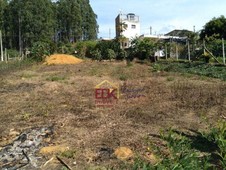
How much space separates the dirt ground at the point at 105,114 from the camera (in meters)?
4.87

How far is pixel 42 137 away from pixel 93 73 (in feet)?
29.1

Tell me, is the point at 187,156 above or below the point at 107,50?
below

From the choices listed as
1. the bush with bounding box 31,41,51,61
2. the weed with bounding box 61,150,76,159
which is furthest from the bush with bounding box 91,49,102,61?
the weed with bounding box 61,150,76,159

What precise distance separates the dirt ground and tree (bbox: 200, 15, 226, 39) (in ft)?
74.7

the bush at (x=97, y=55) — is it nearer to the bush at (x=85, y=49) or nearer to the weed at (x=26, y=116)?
the bush at (x=85, y=49)

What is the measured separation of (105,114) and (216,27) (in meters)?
27.3

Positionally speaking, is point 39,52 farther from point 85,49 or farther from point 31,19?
point 31,19

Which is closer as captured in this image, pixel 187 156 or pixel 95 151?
pixel 187 156

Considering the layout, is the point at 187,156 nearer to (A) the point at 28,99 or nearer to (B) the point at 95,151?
(B) the point at 95,151

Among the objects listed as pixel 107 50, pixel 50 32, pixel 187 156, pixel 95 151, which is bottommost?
pixel 95 151

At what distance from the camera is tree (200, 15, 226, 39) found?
31406 millimetres

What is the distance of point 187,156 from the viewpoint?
130 inches

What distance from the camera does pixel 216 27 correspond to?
104 feet

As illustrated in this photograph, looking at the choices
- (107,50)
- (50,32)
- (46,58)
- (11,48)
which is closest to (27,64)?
(46,58)
